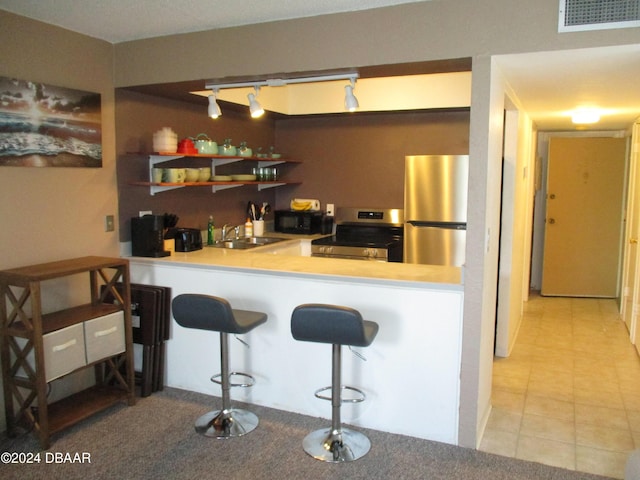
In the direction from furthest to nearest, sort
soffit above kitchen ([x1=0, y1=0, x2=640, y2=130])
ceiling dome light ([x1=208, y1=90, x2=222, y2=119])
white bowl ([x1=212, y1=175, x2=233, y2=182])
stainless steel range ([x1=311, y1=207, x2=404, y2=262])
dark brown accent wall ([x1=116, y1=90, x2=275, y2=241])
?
stainless steel range ([x1=311, y1=207, x2=404, y2=262]), white bowl ([x1=212, y1=175, x2=233, y2=182]), dark brown accent wall ([x1=116, y1=90, x2=275, y2=241]), ceiling dome light ([x1=208, y1=90, x2=222, y2=119]), soffit above kitchen ([x1=0, y1=0, x2=640, y2=130])

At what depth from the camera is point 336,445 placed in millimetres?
2795

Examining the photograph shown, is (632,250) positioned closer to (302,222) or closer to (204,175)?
(302,222)

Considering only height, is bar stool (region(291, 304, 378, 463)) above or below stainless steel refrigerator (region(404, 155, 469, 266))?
below

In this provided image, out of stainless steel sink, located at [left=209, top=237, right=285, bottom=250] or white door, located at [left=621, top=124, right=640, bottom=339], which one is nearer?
stainless steel sink, located at [left=209, top=237, right=285, bottom=250]

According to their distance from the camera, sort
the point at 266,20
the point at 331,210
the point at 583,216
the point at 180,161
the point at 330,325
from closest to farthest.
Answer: the point at 330,325, the point at 266,20, the point at 180,161, the point at 331,210, the point at 583,216

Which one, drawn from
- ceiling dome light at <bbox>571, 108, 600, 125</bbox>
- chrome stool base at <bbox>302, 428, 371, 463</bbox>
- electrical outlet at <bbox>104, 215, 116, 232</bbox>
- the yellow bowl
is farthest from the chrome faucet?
ceiling dome light at <bbox>571, 108, 600, 125</bbox>

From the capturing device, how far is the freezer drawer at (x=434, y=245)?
14.7ft

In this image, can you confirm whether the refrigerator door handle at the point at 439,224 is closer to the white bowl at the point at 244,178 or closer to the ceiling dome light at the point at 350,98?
the white bowl at the point at 244,178

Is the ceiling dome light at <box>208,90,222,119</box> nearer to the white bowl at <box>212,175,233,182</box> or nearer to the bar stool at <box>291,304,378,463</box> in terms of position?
the white bowl at <box>212,175,233,182</box>

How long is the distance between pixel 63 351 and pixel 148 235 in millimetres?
988

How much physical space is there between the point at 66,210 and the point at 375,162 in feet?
9.70

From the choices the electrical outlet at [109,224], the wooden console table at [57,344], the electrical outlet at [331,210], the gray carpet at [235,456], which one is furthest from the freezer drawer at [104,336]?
the electrical outlet at [331,210]

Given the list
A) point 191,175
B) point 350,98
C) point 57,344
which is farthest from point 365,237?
point 57,344

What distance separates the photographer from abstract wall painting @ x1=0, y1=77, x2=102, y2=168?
290 centimetres
